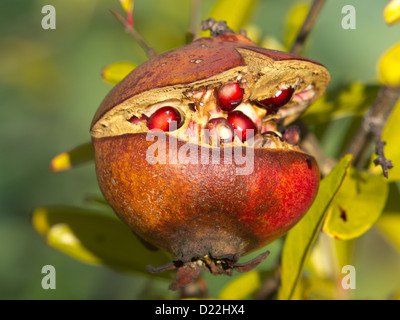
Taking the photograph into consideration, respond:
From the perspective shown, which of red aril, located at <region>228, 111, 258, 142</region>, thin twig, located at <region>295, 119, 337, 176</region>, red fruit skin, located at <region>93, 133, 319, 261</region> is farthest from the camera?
thin twig, located at <region>295, 119, 337, 176</region>

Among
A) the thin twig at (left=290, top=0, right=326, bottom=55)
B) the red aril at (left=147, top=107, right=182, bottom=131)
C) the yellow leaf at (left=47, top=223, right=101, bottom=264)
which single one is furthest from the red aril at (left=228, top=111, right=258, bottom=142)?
the yellow leaf at (left=47, top=223, right=101, bottom=264)

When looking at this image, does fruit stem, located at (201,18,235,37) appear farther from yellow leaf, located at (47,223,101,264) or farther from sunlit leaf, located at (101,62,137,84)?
yellow leaf, located at (47,223,101,264)

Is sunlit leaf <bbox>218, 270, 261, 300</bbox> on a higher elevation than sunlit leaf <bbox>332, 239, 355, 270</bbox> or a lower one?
lower

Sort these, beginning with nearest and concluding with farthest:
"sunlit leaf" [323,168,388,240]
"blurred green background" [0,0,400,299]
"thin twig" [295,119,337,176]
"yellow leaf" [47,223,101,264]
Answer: "sunlit leaf" [323,168,388,240] < "thin twig" [295,119,337,176] < "yellow leaf" [47,223,101,264] < "blurred green background" [0,0,400,299]

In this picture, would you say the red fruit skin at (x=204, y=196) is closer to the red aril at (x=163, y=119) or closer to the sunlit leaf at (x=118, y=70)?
the red aril at (x=163, y=119)

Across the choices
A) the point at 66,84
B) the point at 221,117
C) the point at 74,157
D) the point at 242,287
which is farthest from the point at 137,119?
the point at 66,84

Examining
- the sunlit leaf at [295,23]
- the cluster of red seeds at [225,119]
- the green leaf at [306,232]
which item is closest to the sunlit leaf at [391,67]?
the green leaf at [306,232]

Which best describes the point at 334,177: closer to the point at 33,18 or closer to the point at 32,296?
the point at 32,296
